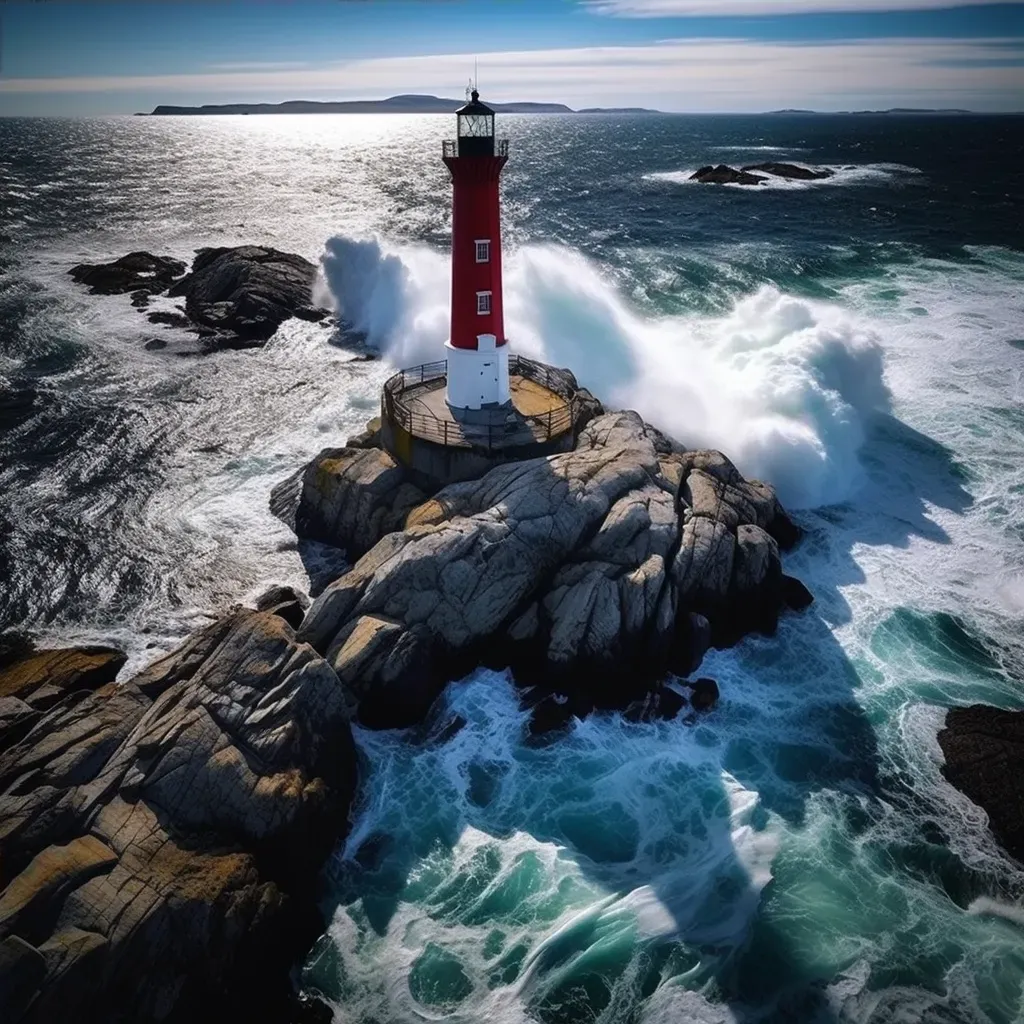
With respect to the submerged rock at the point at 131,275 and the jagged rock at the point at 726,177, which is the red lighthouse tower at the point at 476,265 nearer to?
the submerged rock at the point at 131,275

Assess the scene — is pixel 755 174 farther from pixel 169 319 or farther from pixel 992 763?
pixel 992 763

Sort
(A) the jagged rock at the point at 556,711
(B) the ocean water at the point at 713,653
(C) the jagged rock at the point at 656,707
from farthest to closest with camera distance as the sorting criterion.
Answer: (C) the jagged rock at the point at 656,707 < (A) the jagged rock at the point at 556,711 < (B) the ocean water at the point at 713,653

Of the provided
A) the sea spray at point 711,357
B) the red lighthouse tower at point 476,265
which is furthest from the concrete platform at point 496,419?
the sea spray at point 711,357

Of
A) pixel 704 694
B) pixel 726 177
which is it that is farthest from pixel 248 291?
pixel 726 177

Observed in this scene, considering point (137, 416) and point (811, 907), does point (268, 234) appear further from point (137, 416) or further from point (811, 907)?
point (811, 907)

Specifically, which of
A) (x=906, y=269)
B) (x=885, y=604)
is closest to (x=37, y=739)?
(x=885, y=604)
